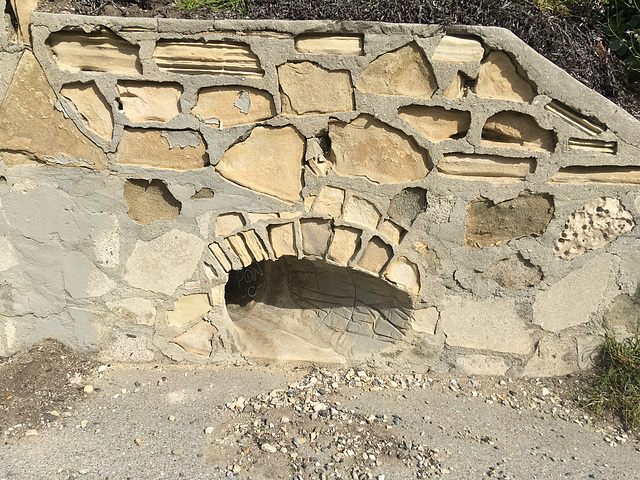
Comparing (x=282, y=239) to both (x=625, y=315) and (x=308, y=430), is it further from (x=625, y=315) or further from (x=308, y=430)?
(x=625, y=315)

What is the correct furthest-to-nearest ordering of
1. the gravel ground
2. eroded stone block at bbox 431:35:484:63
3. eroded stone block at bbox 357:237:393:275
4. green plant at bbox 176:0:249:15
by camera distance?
eroded stone block at bbox 357:237:393:275 → green plant at bbox 176:0:249:15 → eroded stone block at bbox 431:35:484:63 → the gravel ground

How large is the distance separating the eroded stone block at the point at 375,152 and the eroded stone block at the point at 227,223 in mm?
575

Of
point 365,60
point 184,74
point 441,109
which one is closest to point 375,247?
point 441,109

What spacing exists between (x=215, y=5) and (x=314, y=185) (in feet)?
3.51

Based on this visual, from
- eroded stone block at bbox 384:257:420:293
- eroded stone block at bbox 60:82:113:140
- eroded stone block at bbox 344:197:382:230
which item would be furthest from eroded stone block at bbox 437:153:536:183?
eroded stone block at bbox 60:82:113:140

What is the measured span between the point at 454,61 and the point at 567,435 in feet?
6.32

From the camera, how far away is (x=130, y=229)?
256cm

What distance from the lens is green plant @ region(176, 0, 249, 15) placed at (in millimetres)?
2494

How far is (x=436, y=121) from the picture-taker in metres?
2.41

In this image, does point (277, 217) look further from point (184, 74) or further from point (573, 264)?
point (573, 264)

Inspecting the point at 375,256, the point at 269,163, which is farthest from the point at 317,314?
the point at 269,163

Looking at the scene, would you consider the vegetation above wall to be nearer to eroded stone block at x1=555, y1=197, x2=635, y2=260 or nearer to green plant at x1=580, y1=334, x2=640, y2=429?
eroded stone block at x1=555, y1=197, x2=635, y2=260

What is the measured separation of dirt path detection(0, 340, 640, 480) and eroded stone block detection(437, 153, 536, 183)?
1154 mm

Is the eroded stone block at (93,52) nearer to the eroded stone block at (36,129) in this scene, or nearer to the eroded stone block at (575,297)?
the eroded stone block at (36,129)
